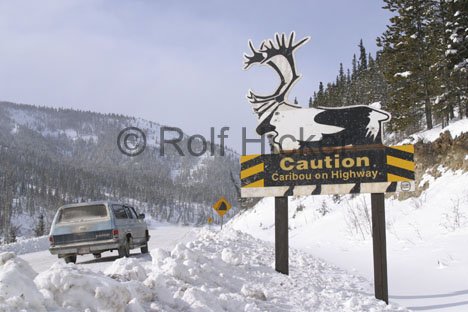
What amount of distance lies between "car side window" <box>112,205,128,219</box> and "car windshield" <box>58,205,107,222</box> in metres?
0.38

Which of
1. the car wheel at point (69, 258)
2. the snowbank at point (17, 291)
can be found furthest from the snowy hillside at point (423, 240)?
the car wheel at point (69, 258)

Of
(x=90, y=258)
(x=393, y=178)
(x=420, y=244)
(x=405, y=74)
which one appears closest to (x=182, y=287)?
(x=393, y=178)

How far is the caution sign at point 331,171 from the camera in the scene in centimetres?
765

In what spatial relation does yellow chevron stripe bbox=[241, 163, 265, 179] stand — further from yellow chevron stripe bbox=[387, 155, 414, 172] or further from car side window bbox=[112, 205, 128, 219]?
car side window bbox=[112, 205, 128, 219]

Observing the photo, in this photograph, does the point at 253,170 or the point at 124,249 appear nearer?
the point at 253,170

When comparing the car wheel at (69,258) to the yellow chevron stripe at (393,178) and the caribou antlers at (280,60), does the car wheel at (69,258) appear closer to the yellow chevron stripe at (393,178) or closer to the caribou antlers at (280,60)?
the caribou antlers at (280,60)

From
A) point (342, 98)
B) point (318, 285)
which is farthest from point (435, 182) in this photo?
point (342, 98)

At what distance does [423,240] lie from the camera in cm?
1370

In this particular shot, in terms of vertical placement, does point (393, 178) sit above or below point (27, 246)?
above

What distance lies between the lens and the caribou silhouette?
8.12m

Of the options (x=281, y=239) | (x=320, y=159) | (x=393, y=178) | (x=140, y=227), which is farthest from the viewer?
(x=140, y=227)

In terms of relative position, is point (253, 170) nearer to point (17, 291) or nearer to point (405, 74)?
point (17, 291)

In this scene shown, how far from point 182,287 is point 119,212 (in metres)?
9.42

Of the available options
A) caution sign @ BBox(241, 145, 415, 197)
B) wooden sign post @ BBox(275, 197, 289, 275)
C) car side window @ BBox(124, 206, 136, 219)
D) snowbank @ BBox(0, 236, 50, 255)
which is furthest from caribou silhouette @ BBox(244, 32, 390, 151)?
snowbank @ BBox(0, 236, 50, 255)
